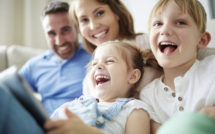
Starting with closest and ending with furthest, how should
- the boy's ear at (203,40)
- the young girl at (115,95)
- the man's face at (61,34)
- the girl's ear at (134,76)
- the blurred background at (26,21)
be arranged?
the young girl at (115,95) < the boy's ear at (203,40) < the girl's ear at (134,76) < the man's face at (61,34) < the blurred background at (26,21)

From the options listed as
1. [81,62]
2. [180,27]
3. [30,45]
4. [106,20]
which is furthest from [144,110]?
[30,45]

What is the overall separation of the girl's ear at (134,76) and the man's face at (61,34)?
2.96 feet

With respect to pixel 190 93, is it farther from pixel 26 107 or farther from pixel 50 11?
pixel 50 11

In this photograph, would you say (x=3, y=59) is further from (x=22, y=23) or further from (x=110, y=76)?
(x=110, y=76)

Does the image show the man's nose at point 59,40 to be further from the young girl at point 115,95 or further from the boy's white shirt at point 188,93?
the boy's white shirt at point 188,93

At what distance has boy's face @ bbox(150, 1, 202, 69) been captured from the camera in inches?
34.4

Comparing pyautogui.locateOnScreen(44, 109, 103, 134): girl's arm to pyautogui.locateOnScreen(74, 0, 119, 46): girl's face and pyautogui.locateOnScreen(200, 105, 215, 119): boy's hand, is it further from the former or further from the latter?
pyautogui.locateOnScreen(74, 0, 119, 46): girl's face

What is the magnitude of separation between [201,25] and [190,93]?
0.98ft

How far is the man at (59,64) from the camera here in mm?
1660

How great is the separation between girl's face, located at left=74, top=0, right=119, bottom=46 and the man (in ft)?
1.19

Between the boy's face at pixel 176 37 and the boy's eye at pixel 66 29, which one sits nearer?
the boy's face at pixel 176 37

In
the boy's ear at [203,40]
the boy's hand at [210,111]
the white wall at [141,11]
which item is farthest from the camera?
the white wall at [141,11]

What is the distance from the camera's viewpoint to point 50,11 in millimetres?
1818

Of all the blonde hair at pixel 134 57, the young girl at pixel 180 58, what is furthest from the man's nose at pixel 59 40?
the young girl at pixel 180 58
